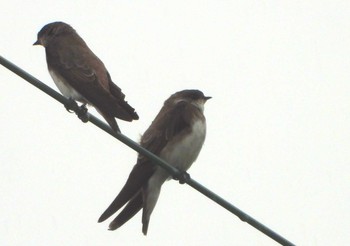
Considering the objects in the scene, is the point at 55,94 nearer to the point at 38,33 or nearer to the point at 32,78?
the point at 32,78

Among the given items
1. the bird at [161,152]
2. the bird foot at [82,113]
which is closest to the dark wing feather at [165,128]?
the bird at [161,152]

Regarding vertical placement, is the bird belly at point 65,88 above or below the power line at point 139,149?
above

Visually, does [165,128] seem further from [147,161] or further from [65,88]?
[65,88]

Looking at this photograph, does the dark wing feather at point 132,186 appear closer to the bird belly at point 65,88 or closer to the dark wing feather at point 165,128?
the dark wing feather at point 165,128

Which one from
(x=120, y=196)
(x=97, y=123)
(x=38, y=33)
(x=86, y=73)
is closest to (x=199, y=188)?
(x=97, y=123)

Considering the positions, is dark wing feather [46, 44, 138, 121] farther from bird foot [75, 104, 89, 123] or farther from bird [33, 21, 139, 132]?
bird foot [75, 104, 89, 123]

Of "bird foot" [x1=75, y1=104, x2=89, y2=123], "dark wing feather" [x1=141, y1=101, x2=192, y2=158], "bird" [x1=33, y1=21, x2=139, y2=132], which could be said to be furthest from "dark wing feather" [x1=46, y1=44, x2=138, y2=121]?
"dark wing feather" [x1=141, y1=101, x2=192, y2=158]

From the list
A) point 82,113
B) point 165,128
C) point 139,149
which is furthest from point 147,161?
point 139,149
